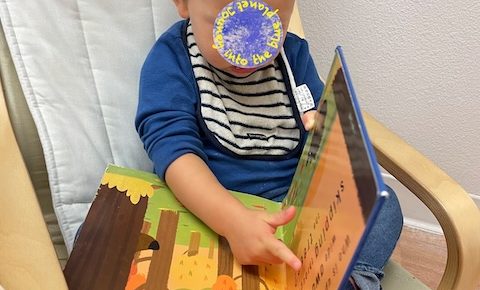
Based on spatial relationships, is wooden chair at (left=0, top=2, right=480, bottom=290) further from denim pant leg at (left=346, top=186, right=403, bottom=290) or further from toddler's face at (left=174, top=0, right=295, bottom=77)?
toddler's face at (left=174, top=0, right=295, bottom=77)

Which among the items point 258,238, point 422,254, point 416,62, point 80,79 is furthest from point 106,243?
point 422,254

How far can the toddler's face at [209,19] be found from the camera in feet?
2.28

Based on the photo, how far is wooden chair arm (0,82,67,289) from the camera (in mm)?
490

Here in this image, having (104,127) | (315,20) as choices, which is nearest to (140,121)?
(104,127)

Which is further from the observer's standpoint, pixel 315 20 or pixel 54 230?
pixel 315 20

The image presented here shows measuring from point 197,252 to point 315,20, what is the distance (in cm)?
65

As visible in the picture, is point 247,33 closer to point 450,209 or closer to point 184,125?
point 184,125

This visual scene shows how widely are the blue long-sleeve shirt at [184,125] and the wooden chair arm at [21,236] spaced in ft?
0.59

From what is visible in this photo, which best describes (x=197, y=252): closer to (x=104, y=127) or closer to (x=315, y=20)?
(x=104, y=127)

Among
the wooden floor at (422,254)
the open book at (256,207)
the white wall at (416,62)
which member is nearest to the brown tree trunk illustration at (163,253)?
the open book at (256,207)

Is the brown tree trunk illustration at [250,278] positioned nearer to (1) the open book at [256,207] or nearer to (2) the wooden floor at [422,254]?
(1) the open book at [256,207]

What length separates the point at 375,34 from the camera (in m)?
1.15

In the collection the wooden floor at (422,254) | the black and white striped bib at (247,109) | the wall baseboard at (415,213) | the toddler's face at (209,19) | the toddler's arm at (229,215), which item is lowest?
the wooden floor at (422,254)

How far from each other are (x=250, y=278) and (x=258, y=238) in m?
0.06
